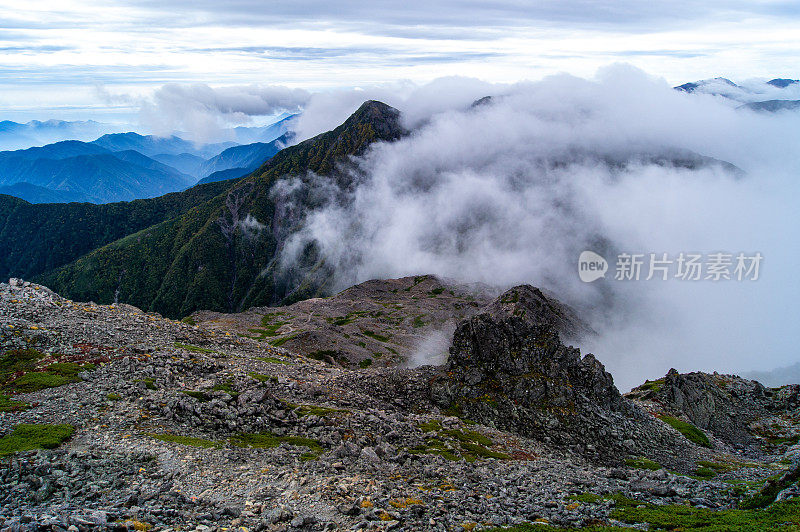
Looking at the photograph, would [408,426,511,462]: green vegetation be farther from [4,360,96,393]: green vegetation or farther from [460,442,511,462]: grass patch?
[4,360,96,393]: green vegetation

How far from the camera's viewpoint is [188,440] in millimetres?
34531

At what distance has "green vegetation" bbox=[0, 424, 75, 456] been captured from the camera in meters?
29.8

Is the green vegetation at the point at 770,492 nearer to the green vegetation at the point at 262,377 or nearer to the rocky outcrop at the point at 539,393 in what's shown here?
the rocky outcrop at the point at 539,393

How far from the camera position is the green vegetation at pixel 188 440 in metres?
33.8

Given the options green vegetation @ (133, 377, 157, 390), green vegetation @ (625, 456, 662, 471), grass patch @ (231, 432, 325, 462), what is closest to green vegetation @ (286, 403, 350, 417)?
grass patch @ (231, 432, 325, 462)

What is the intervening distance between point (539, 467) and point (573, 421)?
54.4ft

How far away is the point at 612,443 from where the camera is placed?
56125mm

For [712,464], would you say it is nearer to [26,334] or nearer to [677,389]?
[677,389]

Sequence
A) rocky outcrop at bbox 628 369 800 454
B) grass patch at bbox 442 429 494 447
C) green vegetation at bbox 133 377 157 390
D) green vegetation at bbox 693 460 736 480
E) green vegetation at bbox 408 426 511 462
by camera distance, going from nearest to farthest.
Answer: green vegetation at bbox 408 426 511 462, green vegetation at bbox 133 377 157 390, grass patch at bbox 442 429 494 447, green vegetation at bbox 693 460 736 480, rocky outcrop at bbox 628 369 800 454

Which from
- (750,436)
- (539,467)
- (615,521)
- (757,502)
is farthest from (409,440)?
(750,436)

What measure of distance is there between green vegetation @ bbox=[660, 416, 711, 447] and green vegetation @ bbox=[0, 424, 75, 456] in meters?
80.1

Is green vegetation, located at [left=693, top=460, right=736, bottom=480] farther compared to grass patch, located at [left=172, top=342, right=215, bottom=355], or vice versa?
grass patch, located at [left=172, top=342, right=215, bottom=355]

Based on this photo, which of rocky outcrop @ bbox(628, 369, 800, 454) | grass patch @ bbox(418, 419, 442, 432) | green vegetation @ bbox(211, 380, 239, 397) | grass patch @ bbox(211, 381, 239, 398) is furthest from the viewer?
rocky outcrop @ bbox(628, 369, 800, 454)

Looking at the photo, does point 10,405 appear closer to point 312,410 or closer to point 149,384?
point 149,384
